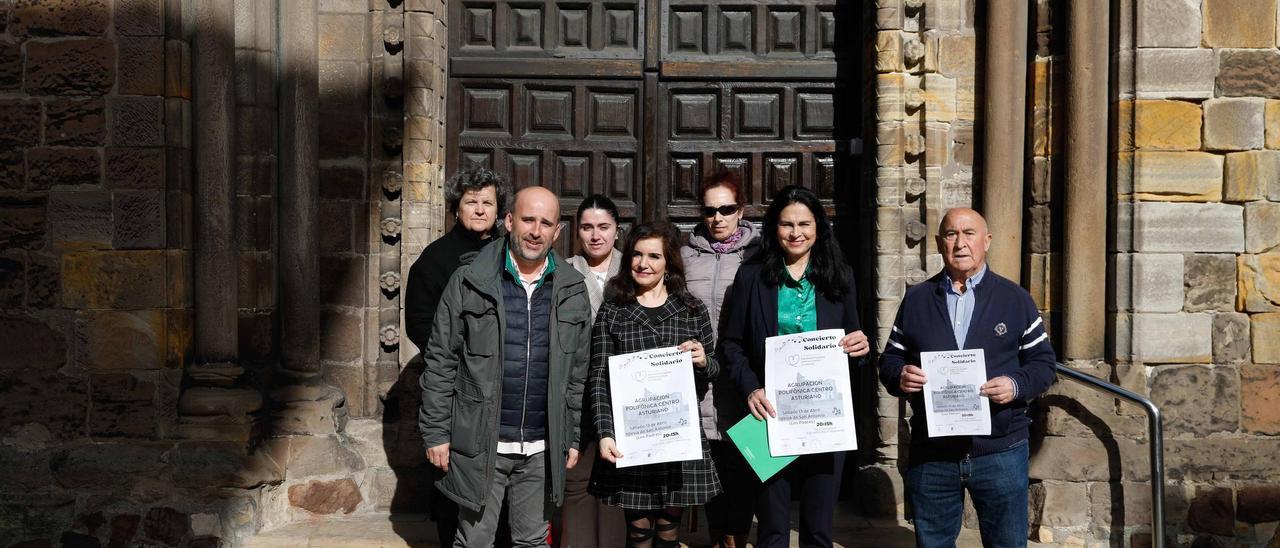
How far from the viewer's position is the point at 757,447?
13.2ft

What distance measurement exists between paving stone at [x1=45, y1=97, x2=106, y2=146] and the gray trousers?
2.61 metres

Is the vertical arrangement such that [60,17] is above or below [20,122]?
above

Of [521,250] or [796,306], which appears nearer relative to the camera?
[521,250]

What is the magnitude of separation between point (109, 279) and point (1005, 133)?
4292 millimetres

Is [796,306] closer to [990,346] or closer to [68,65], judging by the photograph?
[990,346]

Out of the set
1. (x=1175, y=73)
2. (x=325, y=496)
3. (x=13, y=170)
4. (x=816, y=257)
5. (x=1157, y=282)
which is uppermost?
(x=1175, y=73)

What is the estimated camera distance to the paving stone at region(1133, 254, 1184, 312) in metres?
5.09

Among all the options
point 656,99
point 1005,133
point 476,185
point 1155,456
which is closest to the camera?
point 1155,456

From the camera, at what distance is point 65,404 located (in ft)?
16.7

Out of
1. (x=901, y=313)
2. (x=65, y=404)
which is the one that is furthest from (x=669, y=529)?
(x=65, y=404)

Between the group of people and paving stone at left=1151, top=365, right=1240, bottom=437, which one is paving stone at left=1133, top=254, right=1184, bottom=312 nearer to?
paving stone at left=1151, top=365, right=1240, bottom=437

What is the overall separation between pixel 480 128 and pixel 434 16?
646 millimetres

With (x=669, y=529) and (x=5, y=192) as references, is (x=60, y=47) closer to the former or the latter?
(x=5, y=192)

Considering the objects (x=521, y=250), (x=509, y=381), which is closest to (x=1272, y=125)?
(x=521, y=250)
